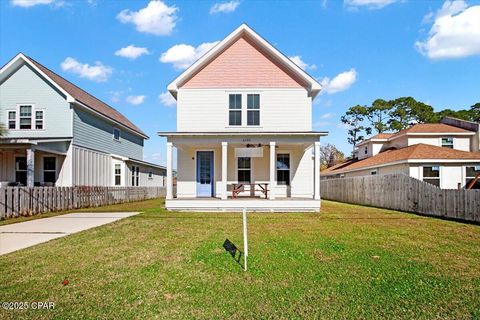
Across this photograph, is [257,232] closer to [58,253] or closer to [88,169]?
[58,253]

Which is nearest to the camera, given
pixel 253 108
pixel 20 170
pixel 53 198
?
pixel 53 198

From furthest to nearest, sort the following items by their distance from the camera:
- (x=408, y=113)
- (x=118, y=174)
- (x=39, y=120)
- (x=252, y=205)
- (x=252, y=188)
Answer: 1. (x=408, y=113)
2. (x=118, y=174)
3. (x=39, y=120)
4. (x=252, y=188)
5. (x=252, y=205)

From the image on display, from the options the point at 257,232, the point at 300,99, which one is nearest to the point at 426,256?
the point at 257,232

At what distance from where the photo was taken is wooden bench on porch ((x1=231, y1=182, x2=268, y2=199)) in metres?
15.7

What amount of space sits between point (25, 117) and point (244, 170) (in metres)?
14.2

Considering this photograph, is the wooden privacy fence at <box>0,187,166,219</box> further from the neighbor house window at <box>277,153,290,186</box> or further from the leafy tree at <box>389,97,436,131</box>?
the leafy tree at <box>389,97,436,131</box>

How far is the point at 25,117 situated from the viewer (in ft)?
65.6

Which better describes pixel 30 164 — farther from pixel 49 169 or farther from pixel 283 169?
pixel 283 169

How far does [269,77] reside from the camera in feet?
56.2

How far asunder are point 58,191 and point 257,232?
1164 centimetres

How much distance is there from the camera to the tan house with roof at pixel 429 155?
19547 mm

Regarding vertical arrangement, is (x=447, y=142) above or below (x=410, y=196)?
above

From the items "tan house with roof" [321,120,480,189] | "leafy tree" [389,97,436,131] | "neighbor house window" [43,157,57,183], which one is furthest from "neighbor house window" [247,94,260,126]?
"leafy tree" [389,97,436,131]

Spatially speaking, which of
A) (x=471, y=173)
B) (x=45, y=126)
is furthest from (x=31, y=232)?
(x=471, y=173)
